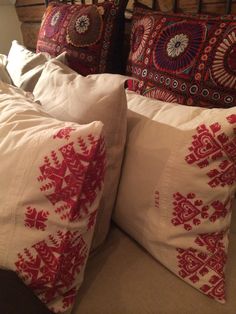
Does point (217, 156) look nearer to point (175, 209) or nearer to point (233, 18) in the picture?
point (175, 209)

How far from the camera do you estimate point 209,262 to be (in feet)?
1.83

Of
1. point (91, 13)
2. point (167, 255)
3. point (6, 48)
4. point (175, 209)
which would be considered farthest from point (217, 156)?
point (6, 48)

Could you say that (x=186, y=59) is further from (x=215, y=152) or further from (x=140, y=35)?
(x=215, y=152)

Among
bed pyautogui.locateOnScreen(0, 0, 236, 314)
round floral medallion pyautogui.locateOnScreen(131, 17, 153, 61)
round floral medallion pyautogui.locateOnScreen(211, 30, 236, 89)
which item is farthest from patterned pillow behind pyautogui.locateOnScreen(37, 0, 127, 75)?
round floral medallion pyautogui.locateOnScreen(211, 30, 236, 89)

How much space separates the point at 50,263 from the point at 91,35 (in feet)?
3.00

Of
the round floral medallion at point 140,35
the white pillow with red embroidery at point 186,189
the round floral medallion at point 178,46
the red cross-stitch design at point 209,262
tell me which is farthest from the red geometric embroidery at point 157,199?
the round floral medallion at point 140,35

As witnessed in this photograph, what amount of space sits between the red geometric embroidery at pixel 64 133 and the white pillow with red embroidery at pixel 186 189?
198mm

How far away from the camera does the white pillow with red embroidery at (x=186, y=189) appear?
0.52 m

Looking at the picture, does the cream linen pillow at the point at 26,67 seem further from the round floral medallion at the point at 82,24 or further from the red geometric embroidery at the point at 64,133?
the red geometric embroidery at the point at 64,133

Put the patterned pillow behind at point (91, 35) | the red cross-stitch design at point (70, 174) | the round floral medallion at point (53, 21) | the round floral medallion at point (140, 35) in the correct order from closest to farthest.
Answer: the red cross-stitch design at point (70, 174), the round floral medallion at point (140, 35), the patterned pillow behind at point (91, 35), the round floral medallion at point (53, 21)

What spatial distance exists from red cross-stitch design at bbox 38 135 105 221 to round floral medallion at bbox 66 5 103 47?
77 cm

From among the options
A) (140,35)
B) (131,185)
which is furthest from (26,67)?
(131,185)

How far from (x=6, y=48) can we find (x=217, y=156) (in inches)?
97.8

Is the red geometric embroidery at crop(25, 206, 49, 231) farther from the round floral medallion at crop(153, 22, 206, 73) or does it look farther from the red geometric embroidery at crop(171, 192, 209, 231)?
the round floral medallion at crop(153, 22, 206, 73)
